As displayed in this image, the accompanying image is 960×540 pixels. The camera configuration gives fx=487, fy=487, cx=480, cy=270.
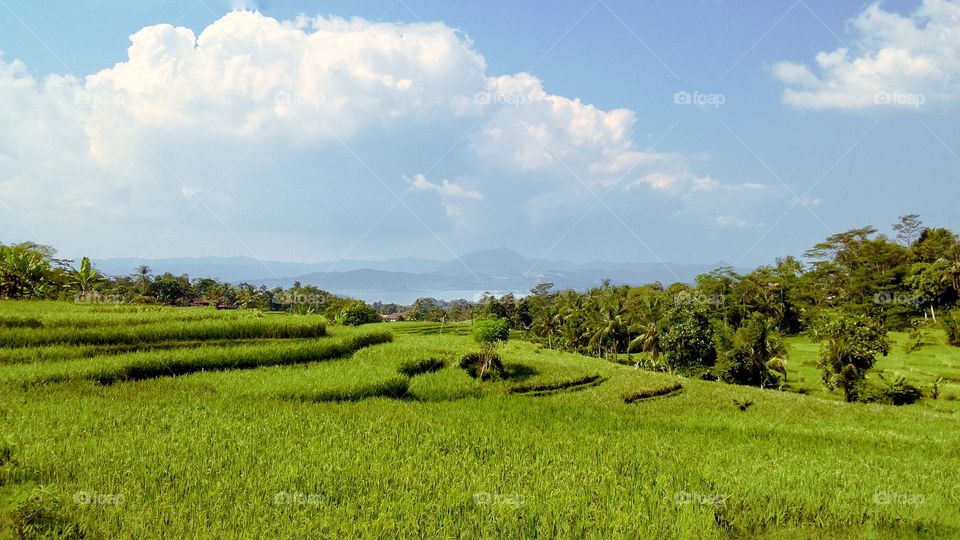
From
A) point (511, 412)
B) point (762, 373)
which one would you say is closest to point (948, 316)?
point (762, 373)

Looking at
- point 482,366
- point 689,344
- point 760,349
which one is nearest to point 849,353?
point 760,349

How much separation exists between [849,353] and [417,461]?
1178 inches

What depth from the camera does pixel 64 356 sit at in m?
13.6

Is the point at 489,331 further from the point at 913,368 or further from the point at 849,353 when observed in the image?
the point at 913,368

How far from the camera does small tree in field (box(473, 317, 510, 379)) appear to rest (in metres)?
16.6

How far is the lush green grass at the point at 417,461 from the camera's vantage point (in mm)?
5906

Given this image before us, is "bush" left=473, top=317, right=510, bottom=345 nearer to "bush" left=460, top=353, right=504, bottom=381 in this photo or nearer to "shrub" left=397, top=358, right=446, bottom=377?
"bush" left=460, top=353, right=504, bottom=381

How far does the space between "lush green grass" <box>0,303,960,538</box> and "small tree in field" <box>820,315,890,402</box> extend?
1425 centimetres

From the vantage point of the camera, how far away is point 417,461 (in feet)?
26.4

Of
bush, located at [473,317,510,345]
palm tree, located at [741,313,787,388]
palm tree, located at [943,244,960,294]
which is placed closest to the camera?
bush, located at [473,317,510,345]

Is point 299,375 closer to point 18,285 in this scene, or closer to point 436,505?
point 436,505

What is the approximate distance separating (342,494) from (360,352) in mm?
11327

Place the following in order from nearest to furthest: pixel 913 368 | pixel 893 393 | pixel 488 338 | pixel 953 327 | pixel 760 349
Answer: pixel 488 338
pixel 893 393
pixel 913 368
pixel 760 349
pixel 953 327

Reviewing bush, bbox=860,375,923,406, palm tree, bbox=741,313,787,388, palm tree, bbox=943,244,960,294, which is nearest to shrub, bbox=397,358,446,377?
bush, bbox=860,375,923,406
